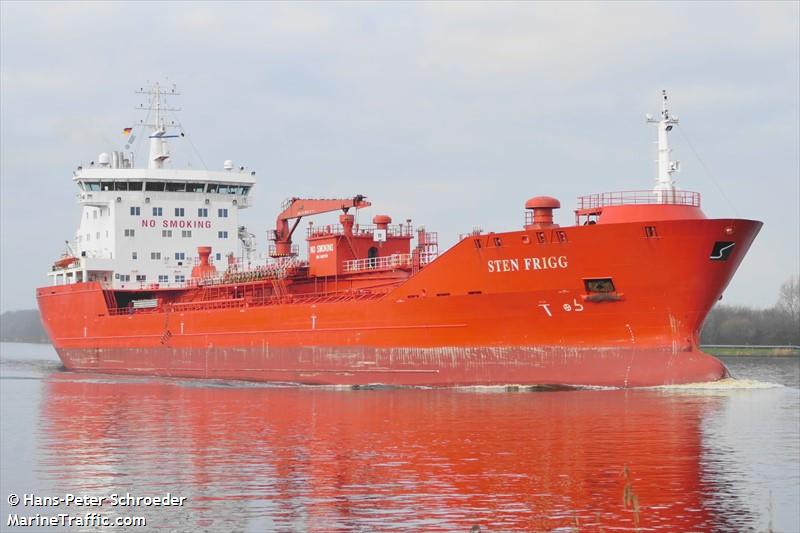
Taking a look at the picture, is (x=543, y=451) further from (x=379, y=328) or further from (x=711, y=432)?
(x=379, y=328)

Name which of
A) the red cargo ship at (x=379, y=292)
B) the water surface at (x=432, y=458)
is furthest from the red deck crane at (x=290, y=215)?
the water surface at (x=432, y=458)

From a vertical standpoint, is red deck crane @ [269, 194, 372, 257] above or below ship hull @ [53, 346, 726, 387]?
above

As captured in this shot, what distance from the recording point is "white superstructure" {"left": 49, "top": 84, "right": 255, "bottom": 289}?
37562mm

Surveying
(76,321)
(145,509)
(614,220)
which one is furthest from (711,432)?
(76,321)

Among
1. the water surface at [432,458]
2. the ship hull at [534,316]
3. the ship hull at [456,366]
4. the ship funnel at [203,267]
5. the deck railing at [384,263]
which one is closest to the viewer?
the water surface at [432,458]

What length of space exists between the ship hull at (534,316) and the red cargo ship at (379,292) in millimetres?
36

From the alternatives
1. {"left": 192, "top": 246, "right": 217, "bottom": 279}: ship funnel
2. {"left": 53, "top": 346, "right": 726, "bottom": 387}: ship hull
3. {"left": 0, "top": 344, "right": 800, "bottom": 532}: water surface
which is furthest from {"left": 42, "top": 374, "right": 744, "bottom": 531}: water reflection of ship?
{"left": 192, "top": 246, "right": 217, "bottom": 279}: ship funnel

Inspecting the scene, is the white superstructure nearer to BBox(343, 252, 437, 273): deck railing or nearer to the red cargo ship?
the red cargo ship

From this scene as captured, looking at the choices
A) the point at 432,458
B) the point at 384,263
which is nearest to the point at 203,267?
the point at 384,263

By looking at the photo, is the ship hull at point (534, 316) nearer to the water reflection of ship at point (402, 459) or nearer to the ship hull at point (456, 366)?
the ship hull at point (456, 366)

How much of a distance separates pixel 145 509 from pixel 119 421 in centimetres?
880

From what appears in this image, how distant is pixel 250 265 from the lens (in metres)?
33.3

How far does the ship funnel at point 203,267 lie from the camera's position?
3557 cm

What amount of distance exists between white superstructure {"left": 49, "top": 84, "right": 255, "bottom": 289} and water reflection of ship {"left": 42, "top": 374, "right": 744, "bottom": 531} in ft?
44.3
